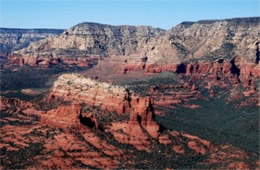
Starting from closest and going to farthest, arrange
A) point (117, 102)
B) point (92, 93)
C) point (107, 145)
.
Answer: point (107, 145), point (117, 102), point (92, 93)

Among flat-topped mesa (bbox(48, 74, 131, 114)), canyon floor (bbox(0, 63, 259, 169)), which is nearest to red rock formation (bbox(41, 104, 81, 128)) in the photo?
canyon floor (bbox(0, 63, 259, 169))

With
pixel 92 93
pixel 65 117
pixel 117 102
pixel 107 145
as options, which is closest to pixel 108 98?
pixel 117 102

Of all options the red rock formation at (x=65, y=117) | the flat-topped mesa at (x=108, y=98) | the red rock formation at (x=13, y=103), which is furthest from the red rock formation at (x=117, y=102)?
the red rock formation at (x=13, y=103)

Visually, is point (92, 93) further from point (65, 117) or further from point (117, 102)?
point (65, 117)

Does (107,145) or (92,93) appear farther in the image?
(92,93)

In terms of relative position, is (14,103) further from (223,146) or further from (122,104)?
(223,146)

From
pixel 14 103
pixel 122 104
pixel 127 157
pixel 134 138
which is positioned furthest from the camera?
pixel 14 103

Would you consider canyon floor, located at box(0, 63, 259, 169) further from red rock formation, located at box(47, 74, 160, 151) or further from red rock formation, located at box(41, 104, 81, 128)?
red rock formation, located at box(47, 74, 160, 151)

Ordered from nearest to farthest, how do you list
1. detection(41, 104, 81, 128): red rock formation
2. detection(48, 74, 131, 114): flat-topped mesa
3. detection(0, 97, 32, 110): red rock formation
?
detection(41, 104, 81, 128): red rock formation, detection(48, 74, 131, 114): flat-topped mesa, detection(0, 97, 32, 110): red rock formation

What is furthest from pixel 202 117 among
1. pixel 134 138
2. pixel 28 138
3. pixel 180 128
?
pixel 28 138
